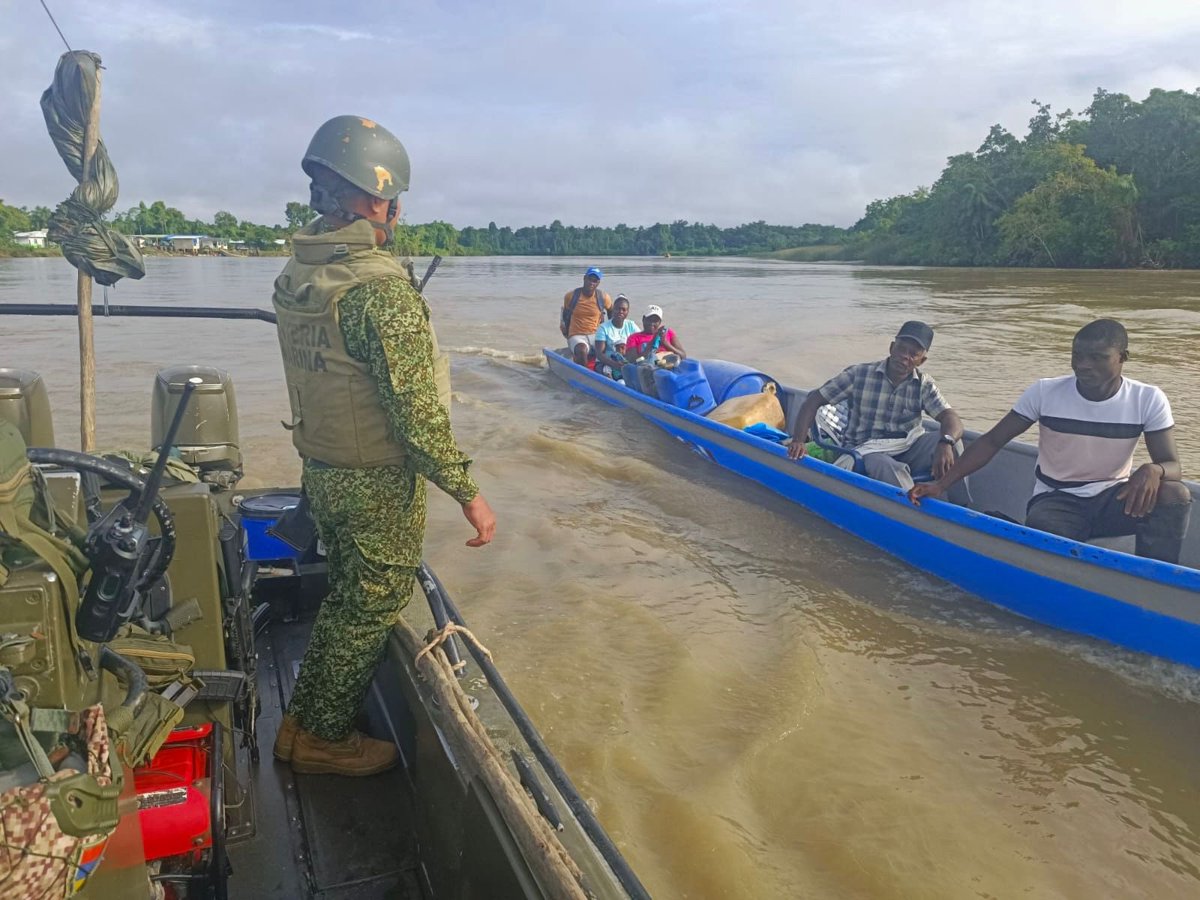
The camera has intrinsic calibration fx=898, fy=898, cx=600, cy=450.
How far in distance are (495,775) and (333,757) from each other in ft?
3.46

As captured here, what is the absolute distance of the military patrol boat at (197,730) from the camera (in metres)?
1.31

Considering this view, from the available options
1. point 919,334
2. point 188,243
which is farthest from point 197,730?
point 188,243

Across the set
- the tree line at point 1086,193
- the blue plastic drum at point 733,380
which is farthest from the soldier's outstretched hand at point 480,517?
the tree line at point 1086,193

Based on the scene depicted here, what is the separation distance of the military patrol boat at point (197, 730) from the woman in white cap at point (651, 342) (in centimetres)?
749

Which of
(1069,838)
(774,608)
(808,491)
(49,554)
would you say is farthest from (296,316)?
(808,491)

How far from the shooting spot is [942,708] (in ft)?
14.2

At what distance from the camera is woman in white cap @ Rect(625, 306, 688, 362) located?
10469 millimetres

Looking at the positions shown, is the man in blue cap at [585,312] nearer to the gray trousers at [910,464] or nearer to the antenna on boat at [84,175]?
the gray trousers at [910,464]

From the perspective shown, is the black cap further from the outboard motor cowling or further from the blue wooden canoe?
the outboard motor cowling

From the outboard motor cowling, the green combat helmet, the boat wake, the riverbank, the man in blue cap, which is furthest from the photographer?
the riverbank

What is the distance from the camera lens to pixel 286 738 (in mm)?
2703

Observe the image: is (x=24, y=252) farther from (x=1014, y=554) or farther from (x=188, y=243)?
(x=1014, y=554)

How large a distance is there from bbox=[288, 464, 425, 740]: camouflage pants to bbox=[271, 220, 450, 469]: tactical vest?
0.25 ft

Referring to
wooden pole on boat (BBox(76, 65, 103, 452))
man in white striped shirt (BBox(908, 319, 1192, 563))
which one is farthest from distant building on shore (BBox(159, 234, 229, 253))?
man in white striped shirt (BBox(908, 319, 1192, 563))
